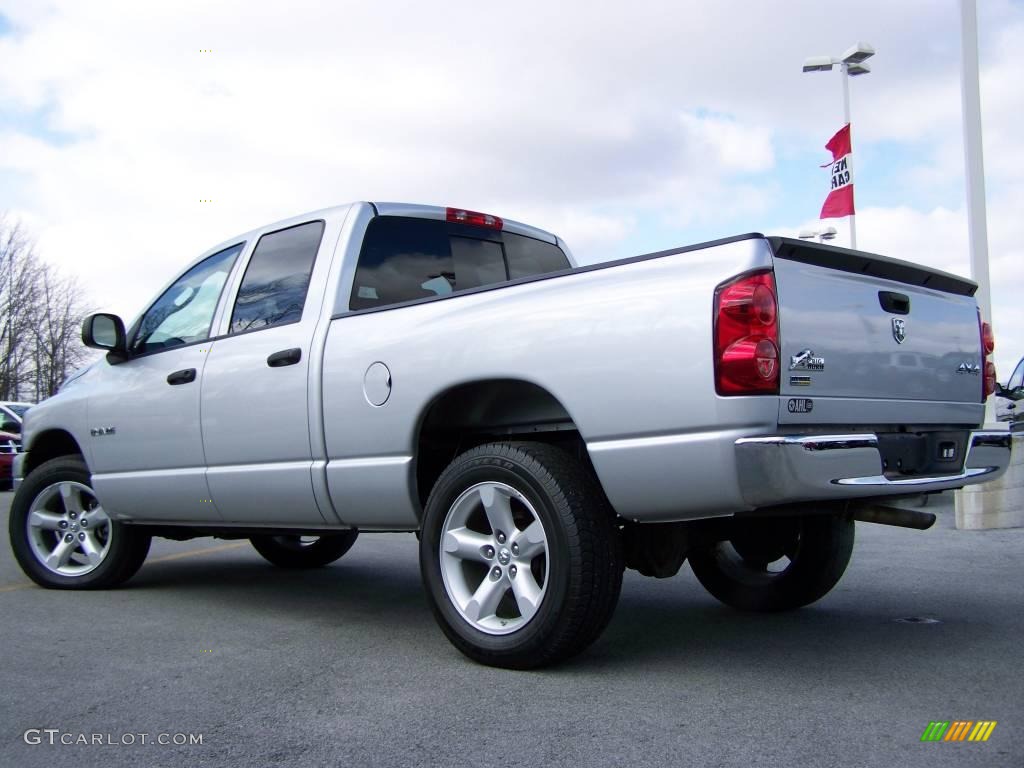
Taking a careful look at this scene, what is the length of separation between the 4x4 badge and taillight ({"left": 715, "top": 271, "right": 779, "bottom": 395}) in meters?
0.73

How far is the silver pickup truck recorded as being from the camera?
3.30 m

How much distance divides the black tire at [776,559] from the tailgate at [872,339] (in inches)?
30.7

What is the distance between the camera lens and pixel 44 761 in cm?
294

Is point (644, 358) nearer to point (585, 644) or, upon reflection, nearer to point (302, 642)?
point (585, 644)

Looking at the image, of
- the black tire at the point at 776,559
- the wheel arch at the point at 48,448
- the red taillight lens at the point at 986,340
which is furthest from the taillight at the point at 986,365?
the wheel arch at the point at 48,448

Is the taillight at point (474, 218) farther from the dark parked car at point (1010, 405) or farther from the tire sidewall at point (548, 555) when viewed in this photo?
the dark parked car at point (1010, 405)

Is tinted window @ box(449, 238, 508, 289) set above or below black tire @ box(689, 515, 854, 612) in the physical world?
above

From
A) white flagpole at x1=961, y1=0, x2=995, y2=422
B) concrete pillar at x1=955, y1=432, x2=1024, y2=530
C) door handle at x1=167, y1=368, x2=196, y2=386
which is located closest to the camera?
door handle at x1=167, y1=368, x2=196, y2=386

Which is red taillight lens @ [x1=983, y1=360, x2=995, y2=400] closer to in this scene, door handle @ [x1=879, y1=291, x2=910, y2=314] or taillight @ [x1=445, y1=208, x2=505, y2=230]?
door handle @ [x1=879, y1=291, x2=910, y2=314]

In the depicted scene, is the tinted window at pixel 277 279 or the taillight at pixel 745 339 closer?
the taillight at pixel 745 339

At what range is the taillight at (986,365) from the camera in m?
4.27

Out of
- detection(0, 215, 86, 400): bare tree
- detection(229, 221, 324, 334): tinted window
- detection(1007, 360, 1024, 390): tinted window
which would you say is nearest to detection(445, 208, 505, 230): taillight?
detection(229, 221, 324, 334): tinted window

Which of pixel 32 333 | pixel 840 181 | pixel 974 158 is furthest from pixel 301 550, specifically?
pixel 32 333

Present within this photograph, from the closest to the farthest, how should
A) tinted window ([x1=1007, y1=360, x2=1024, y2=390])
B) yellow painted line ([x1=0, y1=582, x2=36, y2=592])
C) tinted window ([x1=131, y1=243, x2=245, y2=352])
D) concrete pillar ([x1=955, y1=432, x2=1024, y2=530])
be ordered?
tinted window ([x1=131, y1=243, x2=245, y2=352])
yellow painted line ([x1=0, y1=582, x2=36, y2=592])
concrete pillar ([x1=955, y1=432, x2=1024, y2=530])
tinted window ([x1=1007, y1=360, x2=1024, y2=390])
